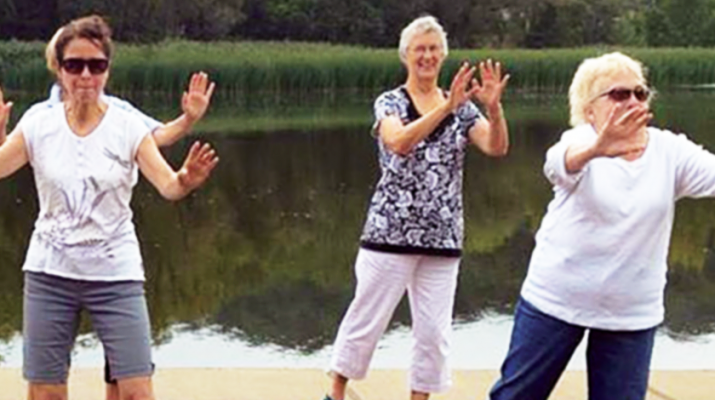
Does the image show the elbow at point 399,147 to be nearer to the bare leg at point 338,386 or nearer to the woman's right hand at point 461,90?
the woman's right hand at point 461,90

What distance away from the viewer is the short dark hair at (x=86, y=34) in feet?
15.1

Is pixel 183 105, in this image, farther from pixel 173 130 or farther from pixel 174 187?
pixel 174 187

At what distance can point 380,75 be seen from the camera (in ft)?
134

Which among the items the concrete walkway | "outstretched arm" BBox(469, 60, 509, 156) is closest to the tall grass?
the concrete walkway

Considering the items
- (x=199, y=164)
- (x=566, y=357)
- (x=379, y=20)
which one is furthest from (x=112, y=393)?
(x=379, y=20)

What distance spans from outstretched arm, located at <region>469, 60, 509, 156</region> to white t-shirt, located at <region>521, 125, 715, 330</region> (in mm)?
899

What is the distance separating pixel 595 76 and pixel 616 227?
432mm

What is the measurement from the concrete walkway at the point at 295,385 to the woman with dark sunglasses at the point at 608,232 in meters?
1.77

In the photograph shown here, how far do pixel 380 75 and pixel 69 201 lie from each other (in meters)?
36.5

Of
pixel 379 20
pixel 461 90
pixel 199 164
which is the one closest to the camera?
pixel 199 164

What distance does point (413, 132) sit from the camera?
521cm

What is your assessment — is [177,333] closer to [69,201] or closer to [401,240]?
[401,240]

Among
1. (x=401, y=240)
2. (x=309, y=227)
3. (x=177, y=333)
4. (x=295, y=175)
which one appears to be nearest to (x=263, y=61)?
(x=295, y=175)

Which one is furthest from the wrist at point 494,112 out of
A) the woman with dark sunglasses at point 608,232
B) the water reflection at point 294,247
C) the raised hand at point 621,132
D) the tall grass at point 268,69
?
the tall grass at point 268,69
